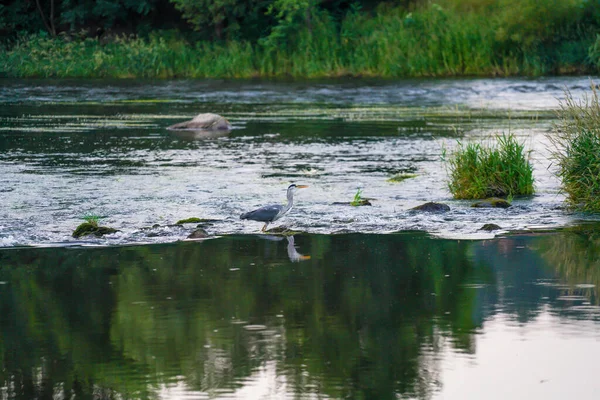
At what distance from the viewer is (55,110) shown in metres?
32.1

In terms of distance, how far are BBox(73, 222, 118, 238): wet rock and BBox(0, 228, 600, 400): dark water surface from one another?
0.73 meters

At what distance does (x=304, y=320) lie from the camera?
29.1 feet

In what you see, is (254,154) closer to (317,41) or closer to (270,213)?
(270,213)

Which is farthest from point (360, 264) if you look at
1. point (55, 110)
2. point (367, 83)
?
point (367, 83)

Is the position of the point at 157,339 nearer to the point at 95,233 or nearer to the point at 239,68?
the point at 95,233

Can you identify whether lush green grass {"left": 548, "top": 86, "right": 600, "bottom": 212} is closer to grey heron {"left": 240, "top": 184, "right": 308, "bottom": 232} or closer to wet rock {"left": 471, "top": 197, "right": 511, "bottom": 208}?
wet rock {"left": 471, "top": 197, "right": 511, "bottom": 208}

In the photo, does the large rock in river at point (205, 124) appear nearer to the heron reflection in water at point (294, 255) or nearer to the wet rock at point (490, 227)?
the wet rock at point (490, 227)

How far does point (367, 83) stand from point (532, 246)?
92.9ft

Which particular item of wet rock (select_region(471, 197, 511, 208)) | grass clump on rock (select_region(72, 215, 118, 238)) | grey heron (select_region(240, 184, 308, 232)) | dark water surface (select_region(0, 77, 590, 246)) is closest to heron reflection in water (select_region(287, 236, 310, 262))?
grey heron (select_region(240, 184, 308, 232))

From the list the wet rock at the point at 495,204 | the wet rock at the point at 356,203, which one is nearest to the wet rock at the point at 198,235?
the wet rock at the point at 356,203

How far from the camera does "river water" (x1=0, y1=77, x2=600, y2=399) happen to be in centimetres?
755

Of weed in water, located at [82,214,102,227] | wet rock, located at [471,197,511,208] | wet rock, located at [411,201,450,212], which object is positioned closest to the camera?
Answer: weed in water, located at [82,214,102,227]

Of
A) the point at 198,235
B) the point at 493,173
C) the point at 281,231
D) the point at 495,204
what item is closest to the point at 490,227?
the point at 495,204

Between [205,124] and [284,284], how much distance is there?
662 inches
